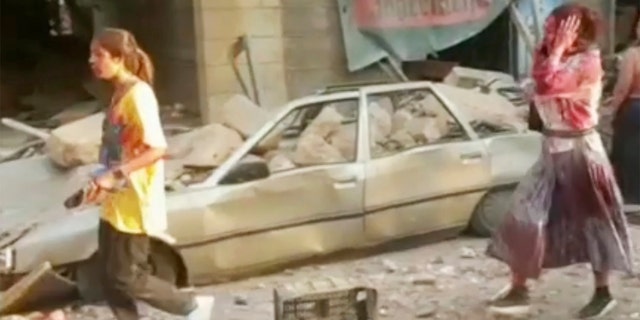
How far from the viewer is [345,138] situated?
6.79m

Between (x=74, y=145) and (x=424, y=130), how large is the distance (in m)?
1.84

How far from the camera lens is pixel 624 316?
221 inches

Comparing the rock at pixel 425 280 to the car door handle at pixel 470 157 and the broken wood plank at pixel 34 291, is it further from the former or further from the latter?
the broken wood plank at pixel 34 291

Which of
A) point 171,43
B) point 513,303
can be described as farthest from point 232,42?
point 513,303

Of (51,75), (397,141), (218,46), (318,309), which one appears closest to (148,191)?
(318,309)

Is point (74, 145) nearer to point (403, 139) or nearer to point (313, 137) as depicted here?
point (313, 137)

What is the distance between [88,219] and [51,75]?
563 centimetres

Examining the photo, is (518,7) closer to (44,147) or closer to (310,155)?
(310,155)

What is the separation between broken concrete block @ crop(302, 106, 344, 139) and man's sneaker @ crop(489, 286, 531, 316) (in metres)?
1.42

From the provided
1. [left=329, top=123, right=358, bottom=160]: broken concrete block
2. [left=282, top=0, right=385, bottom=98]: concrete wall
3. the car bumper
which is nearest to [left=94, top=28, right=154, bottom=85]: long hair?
the car bumper

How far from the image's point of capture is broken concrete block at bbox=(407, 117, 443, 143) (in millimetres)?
7021

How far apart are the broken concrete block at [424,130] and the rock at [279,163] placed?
0.77m

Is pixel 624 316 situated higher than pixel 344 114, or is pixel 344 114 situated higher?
pixel 344 114

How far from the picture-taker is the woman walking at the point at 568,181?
5.43m
